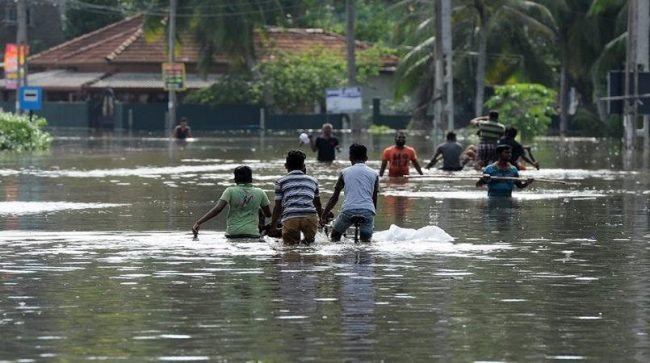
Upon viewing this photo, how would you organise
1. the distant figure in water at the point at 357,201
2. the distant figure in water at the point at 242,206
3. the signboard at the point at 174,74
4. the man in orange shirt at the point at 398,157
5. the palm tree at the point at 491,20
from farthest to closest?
the signboard at the point at 174,74 < the palm tree at the point at 491,20 < the man in orange shirt at the point at 398,157 < the distant figure in water at the point at 357,201 < the distant figure in water at the point at 242,206

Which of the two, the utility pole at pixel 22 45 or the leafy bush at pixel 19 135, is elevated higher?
the utility pole at pixel 22 45

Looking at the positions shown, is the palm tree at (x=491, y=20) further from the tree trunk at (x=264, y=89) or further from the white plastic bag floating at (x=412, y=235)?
the white plastic bag floating at (x=412, y=235)

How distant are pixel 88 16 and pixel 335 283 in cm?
10567

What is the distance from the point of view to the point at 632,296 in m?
16.0

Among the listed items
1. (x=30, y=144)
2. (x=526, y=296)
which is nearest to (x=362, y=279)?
(x=526, y=296)

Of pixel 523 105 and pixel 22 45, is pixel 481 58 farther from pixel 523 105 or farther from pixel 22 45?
pixel 22 45

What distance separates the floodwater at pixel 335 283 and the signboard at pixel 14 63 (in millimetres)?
44601

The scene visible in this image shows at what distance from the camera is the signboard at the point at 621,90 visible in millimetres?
51031

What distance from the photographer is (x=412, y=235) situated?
70.6 feet

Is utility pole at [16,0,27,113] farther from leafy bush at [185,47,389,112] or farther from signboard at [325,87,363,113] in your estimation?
leafy bush at [185,47,389,112]

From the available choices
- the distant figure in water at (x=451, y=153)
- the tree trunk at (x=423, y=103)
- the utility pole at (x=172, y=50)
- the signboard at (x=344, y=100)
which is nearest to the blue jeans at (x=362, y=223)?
the distant figure in water at (x=451, y=153)

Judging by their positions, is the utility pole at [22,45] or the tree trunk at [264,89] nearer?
the utility pole at [22,45]

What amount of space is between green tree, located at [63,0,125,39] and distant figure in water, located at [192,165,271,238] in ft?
320

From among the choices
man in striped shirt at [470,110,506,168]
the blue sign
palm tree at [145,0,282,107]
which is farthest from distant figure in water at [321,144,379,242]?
palm tree at [145,0,282,107]
